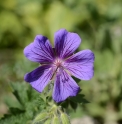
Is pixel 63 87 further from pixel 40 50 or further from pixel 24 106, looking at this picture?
pixel 24 106

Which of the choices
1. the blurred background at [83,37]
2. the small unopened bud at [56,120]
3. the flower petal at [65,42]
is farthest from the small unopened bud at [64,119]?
the blurred background at [83,37]

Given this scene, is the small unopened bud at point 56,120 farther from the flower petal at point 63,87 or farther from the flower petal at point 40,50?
the flower petal at point 40,50

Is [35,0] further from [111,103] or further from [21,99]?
[21,99]

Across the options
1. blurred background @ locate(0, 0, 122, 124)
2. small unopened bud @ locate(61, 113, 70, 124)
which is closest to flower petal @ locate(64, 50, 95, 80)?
small unopened bud @ locate(61, 113, 70, 124)

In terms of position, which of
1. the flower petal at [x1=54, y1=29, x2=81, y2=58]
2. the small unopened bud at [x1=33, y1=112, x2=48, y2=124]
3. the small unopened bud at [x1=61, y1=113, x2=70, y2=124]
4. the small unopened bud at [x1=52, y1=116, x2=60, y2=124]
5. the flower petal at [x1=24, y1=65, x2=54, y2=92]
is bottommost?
the small unopened bud at [x1=61, y1=113, x2=70, y2=124]

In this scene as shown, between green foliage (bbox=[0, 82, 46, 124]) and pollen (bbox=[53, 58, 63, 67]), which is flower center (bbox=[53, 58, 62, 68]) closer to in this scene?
pollen (bbox=[53, 58, 63, 67])

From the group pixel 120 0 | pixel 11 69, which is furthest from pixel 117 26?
pixel 11 69
